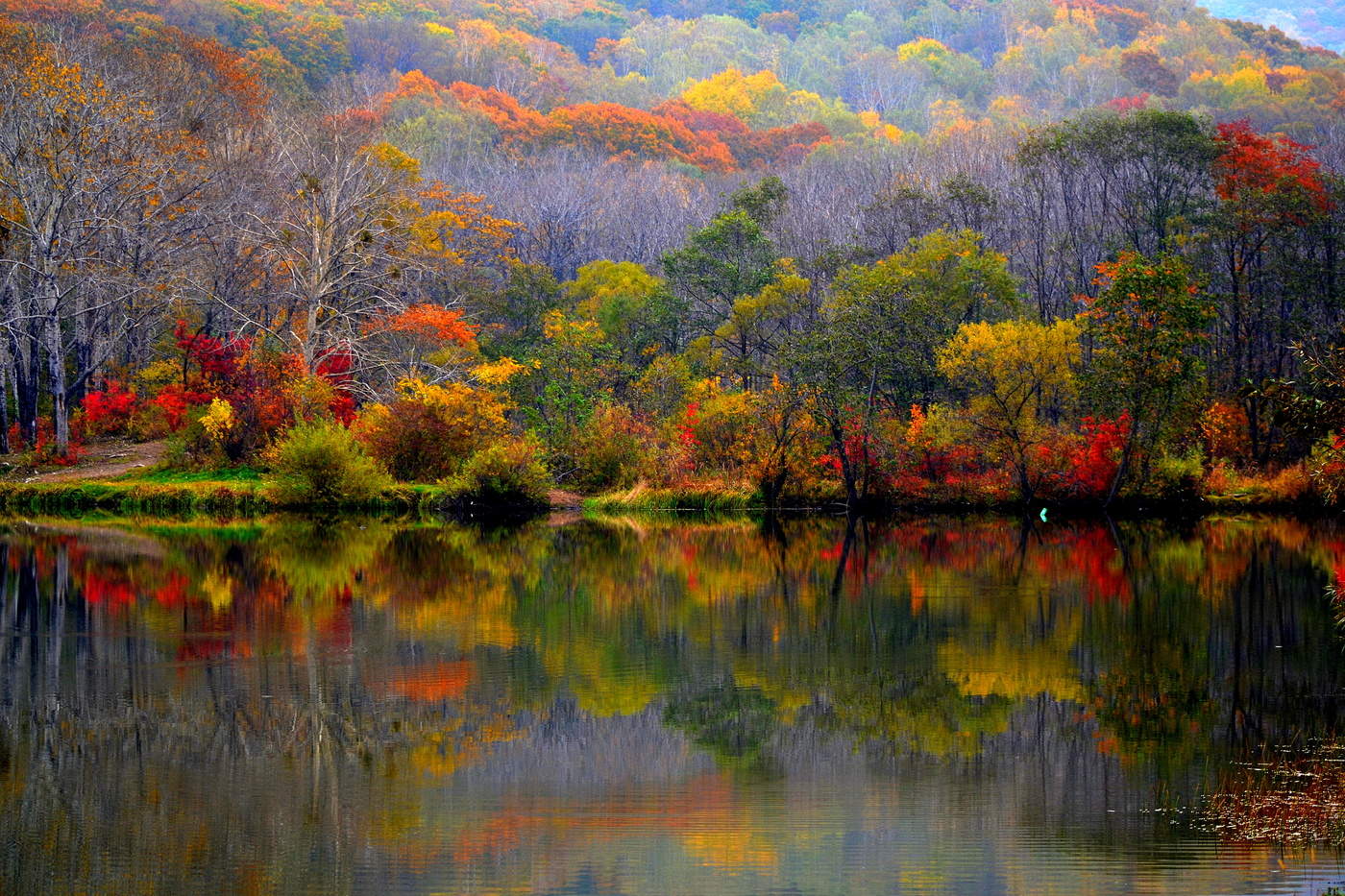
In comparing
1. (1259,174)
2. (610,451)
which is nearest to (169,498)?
(610,451)

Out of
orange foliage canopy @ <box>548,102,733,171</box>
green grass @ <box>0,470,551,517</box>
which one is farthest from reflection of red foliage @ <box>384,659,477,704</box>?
orange foliage canopy @ <box>548,102,733,171</box>

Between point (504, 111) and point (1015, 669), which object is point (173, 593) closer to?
point (1015, 669)

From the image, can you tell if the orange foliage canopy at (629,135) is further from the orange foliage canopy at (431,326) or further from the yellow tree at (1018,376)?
the yellow tree at (1018,376)

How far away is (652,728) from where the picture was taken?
11.4 metres

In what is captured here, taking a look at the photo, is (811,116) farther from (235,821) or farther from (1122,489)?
(235,821)

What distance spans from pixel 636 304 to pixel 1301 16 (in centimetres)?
12579

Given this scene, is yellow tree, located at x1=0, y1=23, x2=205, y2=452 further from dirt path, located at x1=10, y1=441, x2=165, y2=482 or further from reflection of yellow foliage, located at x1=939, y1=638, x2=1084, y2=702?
reflection of yellow foliage, located at x1=939, y1=638, x2=1084, y2=702

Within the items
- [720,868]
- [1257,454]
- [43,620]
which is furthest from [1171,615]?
[1257,454]

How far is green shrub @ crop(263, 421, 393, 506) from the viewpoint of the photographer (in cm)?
3497

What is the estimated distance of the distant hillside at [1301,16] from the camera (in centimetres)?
14088

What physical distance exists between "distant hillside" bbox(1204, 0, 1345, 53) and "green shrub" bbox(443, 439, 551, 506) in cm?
12499

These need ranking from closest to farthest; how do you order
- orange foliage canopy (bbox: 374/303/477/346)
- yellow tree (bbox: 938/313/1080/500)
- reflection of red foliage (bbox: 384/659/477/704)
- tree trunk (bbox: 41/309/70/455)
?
reflection of red foliage (bbox: 384/659/477/704)
yellow tree (bbox: 938/313/1080/500)
tree trunk (bbox: 41/309/70/455)
orange foliage canopy (bbox: 374/303/477/346)

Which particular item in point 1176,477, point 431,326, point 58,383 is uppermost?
point 431,326

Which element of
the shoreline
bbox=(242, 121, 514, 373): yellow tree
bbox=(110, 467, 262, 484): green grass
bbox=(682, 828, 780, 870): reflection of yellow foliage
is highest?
bbox=(242, 121, 514, 373): yellow tree
